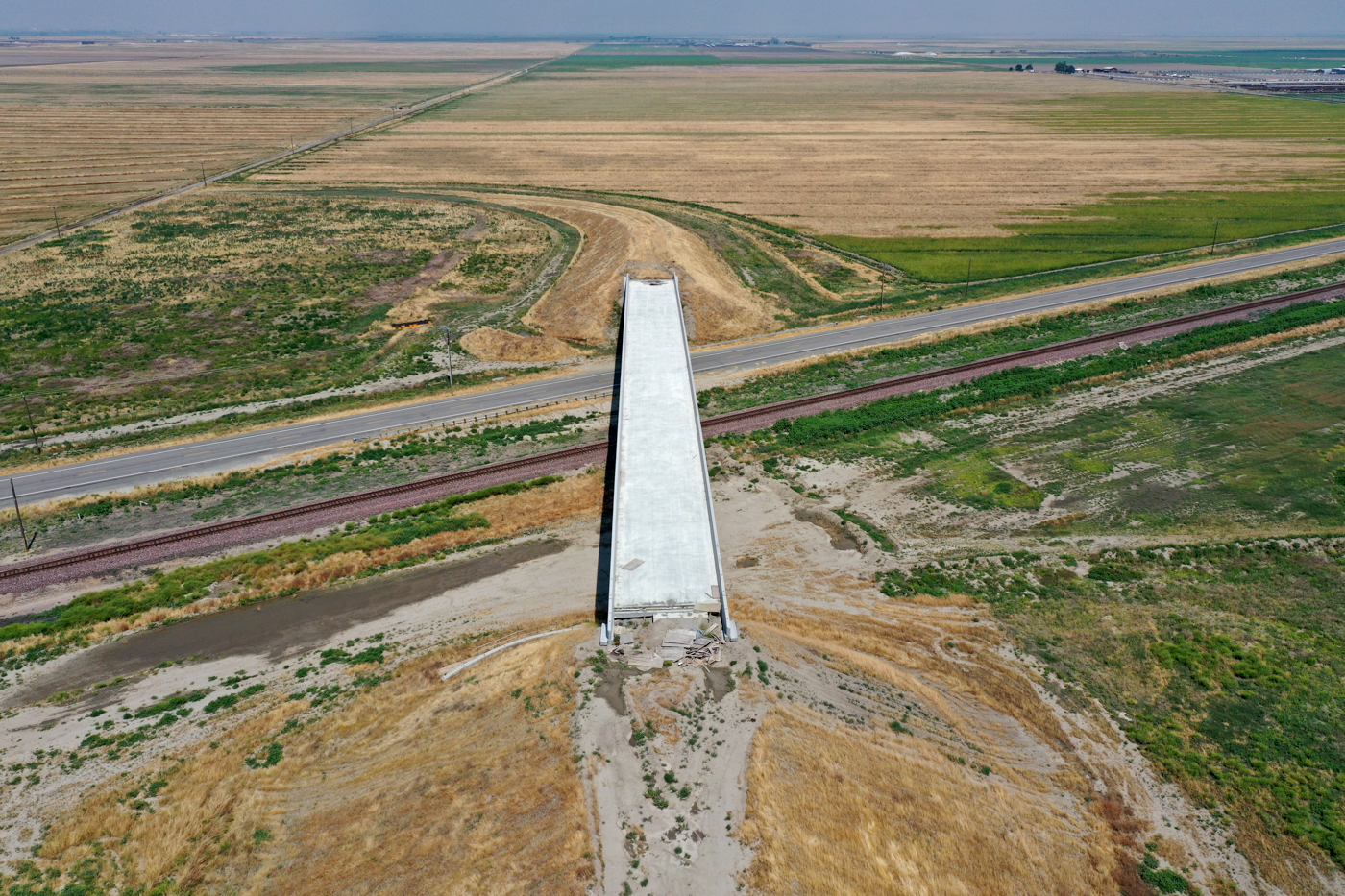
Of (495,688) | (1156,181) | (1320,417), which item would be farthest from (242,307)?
(1156,181)

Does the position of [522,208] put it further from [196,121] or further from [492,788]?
[196,121]

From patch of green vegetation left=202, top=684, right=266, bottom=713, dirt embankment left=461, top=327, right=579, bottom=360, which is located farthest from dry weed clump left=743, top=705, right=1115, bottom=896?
dirt embankment left=461, top=327, right=579, bottom=360

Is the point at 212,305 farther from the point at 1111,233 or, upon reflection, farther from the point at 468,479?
the point at 1111,233

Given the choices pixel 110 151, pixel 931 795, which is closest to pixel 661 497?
pixel 931 795

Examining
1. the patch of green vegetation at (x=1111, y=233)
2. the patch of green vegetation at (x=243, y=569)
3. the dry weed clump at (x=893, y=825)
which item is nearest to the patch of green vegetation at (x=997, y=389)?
the patch of green vegetation at (x=243, y=569)

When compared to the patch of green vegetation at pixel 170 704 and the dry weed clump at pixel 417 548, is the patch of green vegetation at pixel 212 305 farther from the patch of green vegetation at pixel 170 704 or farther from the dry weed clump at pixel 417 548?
the patch of green vegetation at pixel 170 704

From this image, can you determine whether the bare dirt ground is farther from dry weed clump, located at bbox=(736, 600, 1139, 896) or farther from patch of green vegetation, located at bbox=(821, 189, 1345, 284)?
patch of green vegetation, located at bbox=(821, 189, 1345, 284)
